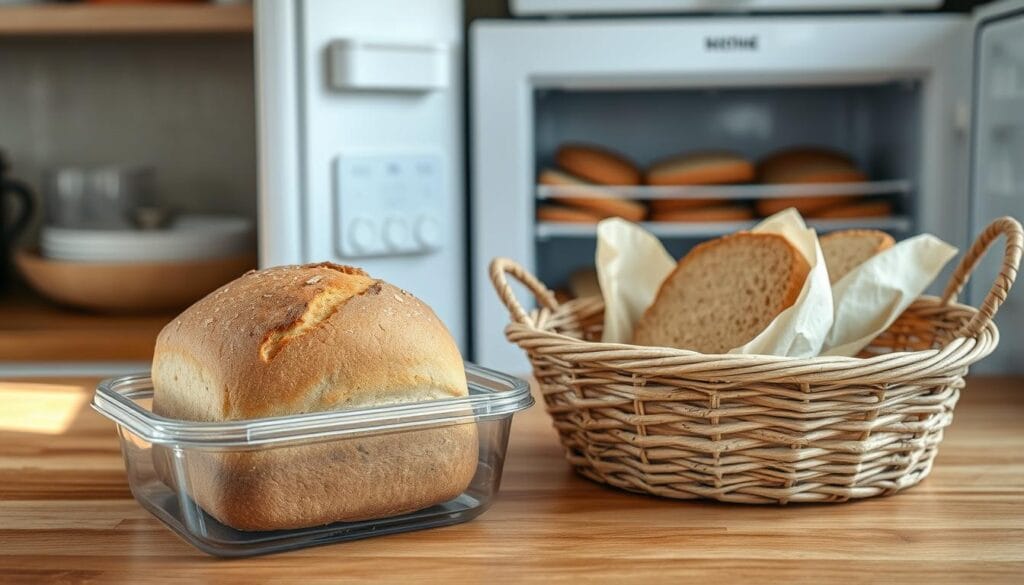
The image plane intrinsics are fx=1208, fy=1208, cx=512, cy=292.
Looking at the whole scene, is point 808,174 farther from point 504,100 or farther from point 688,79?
point 504,100

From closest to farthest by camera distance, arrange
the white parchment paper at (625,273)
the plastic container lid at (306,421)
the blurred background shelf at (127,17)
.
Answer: the plastic container lid at (306,421) < the white parchment paper at (625,273) < the blurred background shelf at (127,17)

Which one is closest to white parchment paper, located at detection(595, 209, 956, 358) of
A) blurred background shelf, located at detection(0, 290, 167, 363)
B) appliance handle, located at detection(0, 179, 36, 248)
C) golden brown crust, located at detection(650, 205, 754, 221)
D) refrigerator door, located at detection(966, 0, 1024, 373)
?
refrigerator door, located at detection(966, 0, 1024, 373)

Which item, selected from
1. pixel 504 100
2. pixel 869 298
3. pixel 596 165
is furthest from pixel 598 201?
pixel 869 298

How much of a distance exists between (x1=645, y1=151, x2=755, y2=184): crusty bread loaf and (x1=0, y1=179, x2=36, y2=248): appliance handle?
1.09 metres

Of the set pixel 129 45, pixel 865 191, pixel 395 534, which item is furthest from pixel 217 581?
pixel 129 45

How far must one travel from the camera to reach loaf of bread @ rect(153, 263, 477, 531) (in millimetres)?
632

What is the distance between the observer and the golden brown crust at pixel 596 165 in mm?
1611

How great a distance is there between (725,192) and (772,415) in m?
0.87

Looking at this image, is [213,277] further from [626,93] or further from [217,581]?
[217,581]

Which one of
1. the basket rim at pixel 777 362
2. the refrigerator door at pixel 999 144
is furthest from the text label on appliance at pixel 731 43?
the basket rim at pixel 777 362

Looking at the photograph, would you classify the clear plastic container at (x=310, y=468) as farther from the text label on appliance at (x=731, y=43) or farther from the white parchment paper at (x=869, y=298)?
the text label on appliance at (x=731, y=43)

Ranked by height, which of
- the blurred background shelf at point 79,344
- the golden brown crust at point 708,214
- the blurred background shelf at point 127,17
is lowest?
the blurred background shelf at point 79,344

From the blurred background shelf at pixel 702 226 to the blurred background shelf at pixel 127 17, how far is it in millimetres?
547

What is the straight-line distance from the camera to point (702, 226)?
5.16 feet
